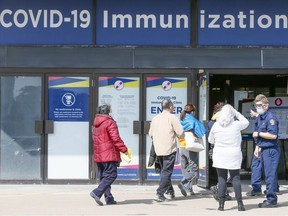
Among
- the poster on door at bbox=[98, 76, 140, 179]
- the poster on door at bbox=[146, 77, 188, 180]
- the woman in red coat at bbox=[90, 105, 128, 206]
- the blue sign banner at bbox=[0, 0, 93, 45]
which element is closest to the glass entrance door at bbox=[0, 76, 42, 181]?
the blue sign banner at bbox=[0, 0, 93, 45]

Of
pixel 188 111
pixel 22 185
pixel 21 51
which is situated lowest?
pixel 22 185

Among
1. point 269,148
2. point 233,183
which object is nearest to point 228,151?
point 233,183

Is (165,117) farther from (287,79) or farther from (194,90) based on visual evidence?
(287,79)

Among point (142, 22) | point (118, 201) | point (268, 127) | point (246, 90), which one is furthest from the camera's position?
point (246, 90)

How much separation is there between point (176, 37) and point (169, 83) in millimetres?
973

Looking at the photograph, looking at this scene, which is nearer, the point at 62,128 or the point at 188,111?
the point at 188,111

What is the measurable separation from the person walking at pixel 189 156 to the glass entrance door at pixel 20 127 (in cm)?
321

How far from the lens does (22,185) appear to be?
487 inches

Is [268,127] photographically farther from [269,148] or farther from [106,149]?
[106,149]

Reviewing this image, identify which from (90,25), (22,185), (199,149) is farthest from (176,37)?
(22,185)

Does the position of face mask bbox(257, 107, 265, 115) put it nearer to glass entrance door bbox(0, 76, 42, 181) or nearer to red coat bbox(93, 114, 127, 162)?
red coat bbox(93, 114, 127, 162)

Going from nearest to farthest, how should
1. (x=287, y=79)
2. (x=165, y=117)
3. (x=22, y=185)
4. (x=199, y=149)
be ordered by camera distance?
(x=165, y=117)
(x=199, y=149)
(x=22, y=185)
(x=287, y=79)

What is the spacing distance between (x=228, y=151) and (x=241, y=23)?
4147mm

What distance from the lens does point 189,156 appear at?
1105cm
